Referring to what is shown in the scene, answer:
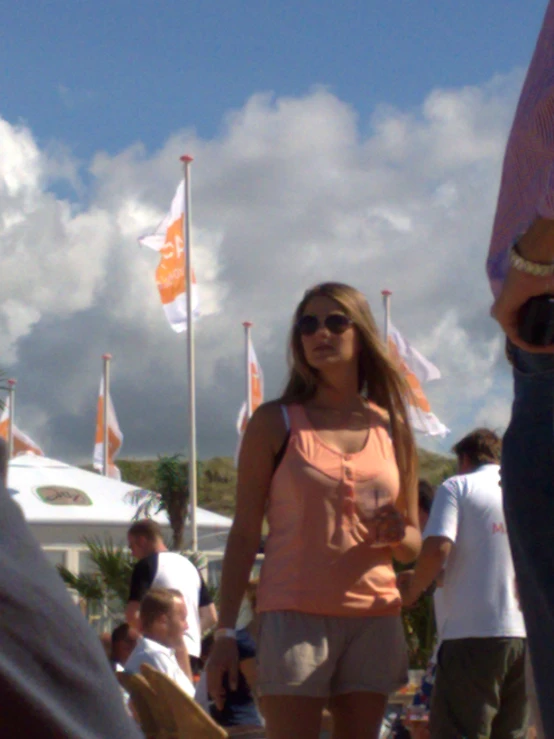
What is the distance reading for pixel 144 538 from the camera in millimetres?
8320

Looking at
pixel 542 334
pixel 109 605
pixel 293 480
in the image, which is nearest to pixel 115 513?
pixel 109 605

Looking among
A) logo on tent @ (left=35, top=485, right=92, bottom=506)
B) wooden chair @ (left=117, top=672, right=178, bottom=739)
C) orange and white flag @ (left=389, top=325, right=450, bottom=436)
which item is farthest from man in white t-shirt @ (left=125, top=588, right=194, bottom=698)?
orange and white flag @ (left=389, top=325, right=450, bottom=436)

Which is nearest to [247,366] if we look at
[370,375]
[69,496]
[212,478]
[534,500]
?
[69,496]

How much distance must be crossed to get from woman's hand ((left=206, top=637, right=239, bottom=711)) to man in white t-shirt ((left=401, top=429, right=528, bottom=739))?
153cm

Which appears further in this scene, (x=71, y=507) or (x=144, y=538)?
(x=71, y=507)

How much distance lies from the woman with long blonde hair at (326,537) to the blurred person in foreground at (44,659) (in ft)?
8.21

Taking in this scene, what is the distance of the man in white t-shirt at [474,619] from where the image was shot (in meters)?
4.89

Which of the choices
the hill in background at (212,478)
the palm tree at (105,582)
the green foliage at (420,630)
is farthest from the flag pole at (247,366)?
the hill in background at (212,478)

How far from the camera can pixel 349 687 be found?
3.19m

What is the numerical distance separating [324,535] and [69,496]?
1350cm

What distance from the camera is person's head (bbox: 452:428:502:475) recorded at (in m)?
5.46

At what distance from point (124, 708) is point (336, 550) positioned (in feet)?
8.37

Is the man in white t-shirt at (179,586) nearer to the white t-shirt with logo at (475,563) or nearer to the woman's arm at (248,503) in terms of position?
the white t-shirt with logo at (475,563)

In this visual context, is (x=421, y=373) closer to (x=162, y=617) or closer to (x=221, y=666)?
(x=162, y=617)
